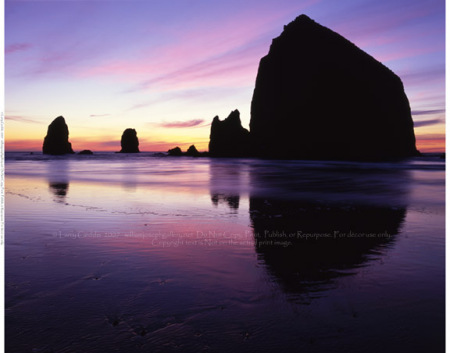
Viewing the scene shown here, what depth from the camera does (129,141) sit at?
555ft

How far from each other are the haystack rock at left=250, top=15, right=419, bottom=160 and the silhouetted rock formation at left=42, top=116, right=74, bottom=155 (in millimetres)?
86147

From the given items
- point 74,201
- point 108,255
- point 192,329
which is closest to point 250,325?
point 192,329

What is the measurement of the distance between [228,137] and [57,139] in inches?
2857

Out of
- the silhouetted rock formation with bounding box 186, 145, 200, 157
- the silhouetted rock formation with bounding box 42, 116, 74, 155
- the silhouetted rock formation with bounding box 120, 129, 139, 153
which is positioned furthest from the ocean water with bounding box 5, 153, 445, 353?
the silhouetted rock formation with bounding box 120, 129, 139, 153

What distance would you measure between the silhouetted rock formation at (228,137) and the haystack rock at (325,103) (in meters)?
20.6

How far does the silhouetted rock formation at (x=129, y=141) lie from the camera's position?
16925 cm

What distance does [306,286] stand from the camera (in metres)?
4.07

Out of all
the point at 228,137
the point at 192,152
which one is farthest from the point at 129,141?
the point at 228,137

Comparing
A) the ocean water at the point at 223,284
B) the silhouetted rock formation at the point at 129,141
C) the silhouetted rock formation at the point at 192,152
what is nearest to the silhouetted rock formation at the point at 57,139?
the silhouetted rock formation at the point at 129,141

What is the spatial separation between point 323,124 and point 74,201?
78292mm

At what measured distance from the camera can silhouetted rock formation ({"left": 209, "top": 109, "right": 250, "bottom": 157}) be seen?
4677 inches

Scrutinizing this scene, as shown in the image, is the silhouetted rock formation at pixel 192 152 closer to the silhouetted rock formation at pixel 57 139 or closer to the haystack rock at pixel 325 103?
the haystack rock at pixel 325 103

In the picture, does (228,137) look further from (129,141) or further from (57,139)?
(57,139)

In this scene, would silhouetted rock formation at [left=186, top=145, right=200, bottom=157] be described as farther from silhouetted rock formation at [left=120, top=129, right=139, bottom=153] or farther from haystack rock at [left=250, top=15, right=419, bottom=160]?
silhouetted rock formation at [left=120, top=129, right=139, bottom=153]
